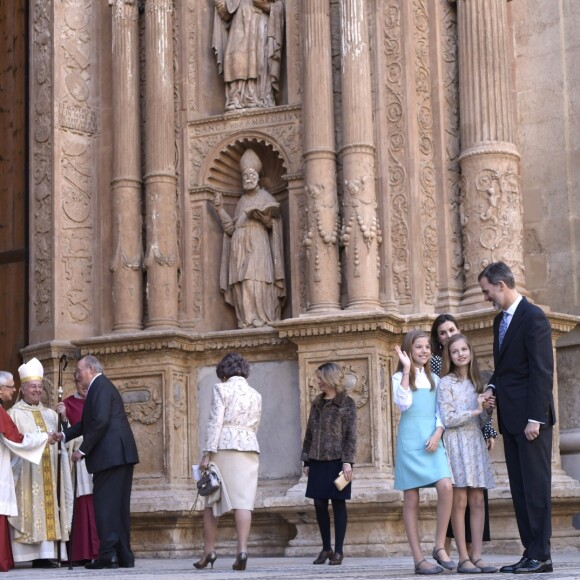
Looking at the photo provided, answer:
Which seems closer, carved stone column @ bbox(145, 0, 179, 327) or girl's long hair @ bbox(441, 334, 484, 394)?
girl's long hair @ bbox(441, 334, 484, 394)

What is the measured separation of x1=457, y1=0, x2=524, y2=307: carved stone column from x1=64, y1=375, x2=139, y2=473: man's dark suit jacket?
405cm

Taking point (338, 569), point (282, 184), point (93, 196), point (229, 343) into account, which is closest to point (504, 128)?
point (282, 184)

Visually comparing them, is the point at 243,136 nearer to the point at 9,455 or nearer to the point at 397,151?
the point at 397,151

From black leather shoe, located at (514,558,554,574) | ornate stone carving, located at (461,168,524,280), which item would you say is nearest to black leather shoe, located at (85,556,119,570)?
black leather shoe, located at (514,558,554,574)

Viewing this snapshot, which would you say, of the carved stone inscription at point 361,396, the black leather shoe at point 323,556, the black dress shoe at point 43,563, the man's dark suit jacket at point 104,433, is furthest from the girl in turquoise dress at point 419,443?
the black dress shoe at point 43,563

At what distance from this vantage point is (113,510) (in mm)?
10117

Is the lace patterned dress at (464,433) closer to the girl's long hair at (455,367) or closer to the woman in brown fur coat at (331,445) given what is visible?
the girl's long hair at (455,367)

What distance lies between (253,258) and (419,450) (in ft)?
17.6

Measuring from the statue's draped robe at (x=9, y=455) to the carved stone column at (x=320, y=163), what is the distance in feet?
10.7

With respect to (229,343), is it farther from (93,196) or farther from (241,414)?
(241,414)

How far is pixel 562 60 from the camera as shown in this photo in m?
13.9

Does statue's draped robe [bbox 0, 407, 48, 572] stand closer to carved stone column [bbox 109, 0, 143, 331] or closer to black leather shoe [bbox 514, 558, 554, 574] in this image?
carved stone column [bbox 109, 0, 143, 331]

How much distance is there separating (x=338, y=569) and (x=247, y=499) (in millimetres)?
838

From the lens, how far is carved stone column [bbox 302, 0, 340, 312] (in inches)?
507
